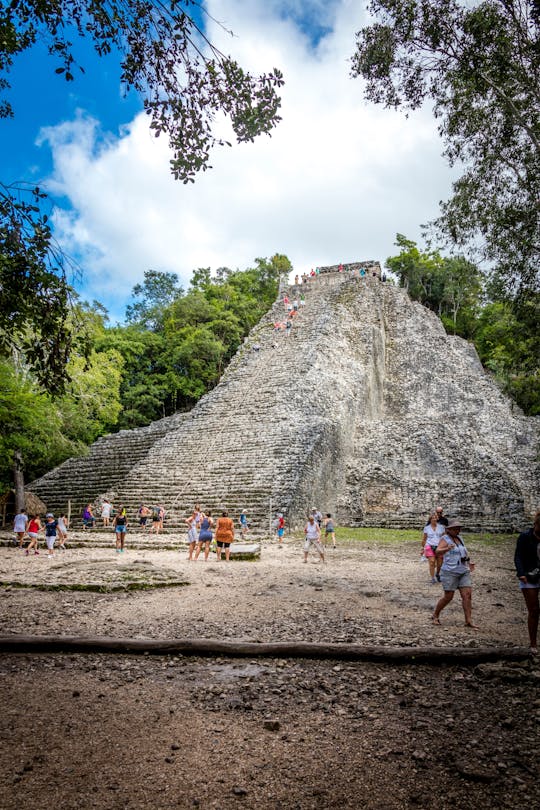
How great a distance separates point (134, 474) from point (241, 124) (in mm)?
14747

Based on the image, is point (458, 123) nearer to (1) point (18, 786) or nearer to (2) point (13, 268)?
(2) point (13, 268)

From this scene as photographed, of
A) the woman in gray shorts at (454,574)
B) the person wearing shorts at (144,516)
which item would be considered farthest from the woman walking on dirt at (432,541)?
the person wearing shorts at (144,516)

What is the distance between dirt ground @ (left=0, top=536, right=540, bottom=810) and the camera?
254 centimetres

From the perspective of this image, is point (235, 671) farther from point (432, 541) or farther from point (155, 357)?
point (155, 357)

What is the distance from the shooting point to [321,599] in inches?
256

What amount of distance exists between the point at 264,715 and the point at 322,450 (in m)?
13.9

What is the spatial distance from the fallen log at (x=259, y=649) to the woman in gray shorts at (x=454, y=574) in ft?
3.88

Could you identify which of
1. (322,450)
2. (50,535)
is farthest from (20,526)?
(322,450)

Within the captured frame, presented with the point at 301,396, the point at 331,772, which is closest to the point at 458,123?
the point at 331,772

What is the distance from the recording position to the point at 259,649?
429cm

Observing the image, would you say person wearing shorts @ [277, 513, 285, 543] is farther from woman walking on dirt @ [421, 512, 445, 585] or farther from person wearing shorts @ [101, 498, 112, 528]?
person wearing shorts @ [101, 498, 112, 528]

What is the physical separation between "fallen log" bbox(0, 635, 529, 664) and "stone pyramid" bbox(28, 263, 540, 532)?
33.1 feet

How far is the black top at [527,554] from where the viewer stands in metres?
4.93

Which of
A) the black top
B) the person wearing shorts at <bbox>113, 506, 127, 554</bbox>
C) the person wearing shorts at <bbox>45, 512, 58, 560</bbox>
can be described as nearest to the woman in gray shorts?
the black top
